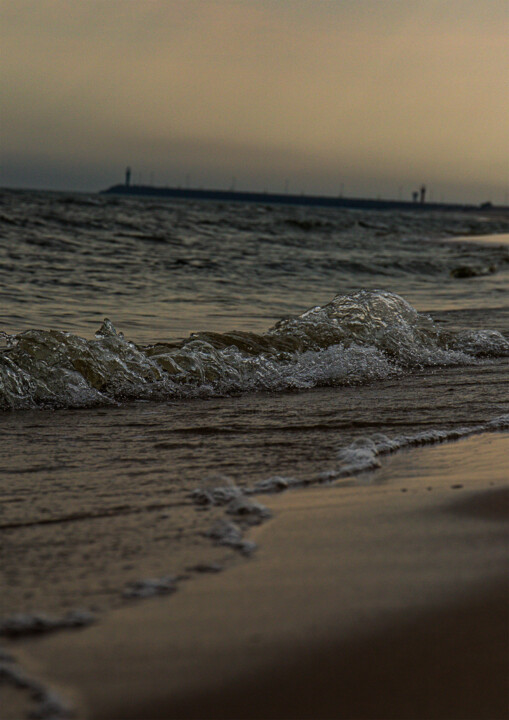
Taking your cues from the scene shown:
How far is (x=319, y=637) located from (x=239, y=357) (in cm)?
335

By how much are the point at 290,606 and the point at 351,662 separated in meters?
0.23

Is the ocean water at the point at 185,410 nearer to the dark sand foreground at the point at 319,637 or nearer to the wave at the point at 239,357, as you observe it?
the wave at the point at 239,357

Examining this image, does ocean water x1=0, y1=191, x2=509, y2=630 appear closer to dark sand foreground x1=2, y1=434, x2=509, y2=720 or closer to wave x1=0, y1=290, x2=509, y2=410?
wave x1=0, y1=290, x2=509, y2=410

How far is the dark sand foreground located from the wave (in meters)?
2.28

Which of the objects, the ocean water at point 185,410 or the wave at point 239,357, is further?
the wave at point 239,357

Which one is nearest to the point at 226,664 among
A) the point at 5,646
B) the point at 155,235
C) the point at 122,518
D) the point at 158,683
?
the point at 158,683

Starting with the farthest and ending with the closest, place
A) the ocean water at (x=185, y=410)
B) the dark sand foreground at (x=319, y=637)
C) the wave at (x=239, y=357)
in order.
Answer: the wave at (x=239, y=357) → the ocean water at (x=185, y=410) → the dark sand foreground at (x=319, y=637)

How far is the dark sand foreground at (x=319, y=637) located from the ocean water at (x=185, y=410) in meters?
0.15

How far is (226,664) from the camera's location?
1.45m

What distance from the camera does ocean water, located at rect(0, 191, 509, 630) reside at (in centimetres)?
203

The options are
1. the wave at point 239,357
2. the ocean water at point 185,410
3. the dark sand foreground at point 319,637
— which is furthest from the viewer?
the wave at point 239,357

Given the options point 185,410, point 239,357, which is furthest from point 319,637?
point 239,357

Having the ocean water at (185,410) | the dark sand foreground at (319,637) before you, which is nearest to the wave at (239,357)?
the ocean water at (185,410)

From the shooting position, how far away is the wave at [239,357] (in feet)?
13.8
